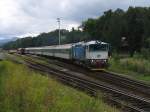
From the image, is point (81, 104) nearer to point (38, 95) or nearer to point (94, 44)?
point (38, 95)

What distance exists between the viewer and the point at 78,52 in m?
47.8

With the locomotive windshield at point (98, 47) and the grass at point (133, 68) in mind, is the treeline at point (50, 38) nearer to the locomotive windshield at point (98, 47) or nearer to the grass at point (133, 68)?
the grass at point (133, 68)

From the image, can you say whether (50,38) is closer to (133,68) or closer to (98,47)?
(98,47)

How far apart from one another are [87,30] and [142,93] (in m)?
104

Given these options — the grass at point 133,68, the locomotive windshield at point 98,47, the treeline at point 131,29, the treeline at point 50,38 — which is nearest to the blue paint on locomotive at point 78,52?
the locomotive windshield at point 98,47

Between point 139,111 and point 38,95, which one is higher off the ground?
point 38,95

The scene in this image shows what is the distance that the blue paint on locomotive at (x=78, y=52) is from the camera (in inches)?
1794

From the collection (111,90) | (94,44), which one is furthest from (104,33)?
(111,90)

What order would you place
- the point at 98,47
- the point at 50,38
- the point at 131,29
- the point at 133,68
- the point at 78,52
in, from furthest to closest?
the point at 50,38 → the point at 131,29 → the point at 78,52 → the point at 98,47 → the point at 133,68

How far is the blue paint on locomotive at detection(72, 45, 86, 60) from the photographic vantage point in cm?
4557

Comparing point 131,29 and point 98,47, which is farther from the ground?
point 131,29

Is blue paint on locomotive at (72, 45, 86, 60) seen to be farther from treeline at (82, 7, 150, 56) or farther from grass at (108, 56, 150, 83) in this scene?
treeline at (82, 7, 150, 56)

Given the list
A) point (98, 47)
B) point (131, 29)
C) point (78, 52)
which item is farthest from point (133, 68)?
point (131, 29)

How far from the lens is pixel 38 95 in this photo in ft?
46.0
